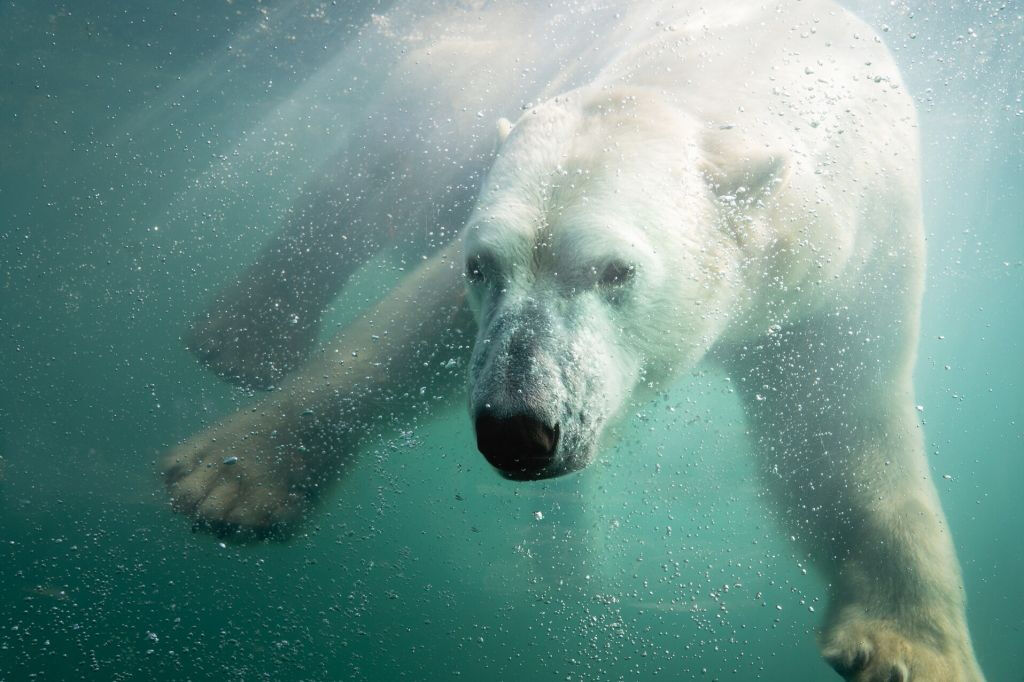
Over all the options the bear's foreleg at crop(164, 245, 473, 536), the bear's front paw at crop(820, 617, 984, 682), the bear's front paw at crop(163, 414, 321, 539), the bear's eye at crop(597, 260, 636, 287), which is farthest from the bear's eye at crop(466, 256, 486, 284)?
the bear's front paw at crop(820, 617, 984, 682)

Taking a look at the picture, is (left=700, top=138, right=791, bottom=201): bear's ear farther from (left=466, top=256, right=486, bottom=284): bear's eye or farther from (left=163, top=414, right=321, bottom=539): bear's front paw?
(left=163, top=414, right=321, bottom=539): bear's front paw

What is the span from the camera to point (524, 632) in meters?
9.73

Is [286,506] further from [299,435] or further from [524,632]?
[524,632]

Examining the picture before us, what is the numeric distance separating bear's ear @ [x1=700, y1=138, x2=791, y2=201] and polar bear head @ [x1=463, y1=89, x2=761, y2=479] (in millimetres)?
45

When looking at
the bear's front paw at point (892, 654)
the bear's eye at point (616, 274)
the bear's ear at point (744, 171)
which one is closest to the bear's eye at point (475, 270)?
the bear's eye at point (616, 274)

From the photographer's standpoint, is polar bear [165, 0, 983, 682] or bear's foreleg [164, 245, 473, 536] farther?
bear's foreleg [164, 245, 473, 536]

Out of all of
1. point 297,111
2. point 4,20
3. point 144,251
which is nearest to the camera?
point 4,20

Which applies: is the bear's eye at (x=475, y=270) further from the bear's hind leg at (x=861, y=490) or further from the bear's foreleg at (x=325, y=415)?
the bear's hind leg at (x=861, y=490)

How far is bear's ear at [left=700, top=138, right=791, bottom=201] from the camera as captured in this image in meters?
2.21

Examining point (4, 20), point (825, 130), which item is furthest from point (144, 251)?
point (825, 130)

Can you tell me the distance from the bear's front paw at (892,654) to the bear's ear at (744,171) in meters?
1.46

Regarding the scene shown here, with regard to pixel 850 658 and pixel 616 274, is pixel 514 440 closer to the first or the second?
pixel 616 274

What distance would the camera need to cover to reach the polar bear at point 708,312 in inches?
76.9

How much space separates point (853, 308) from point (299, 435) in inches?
92.8
